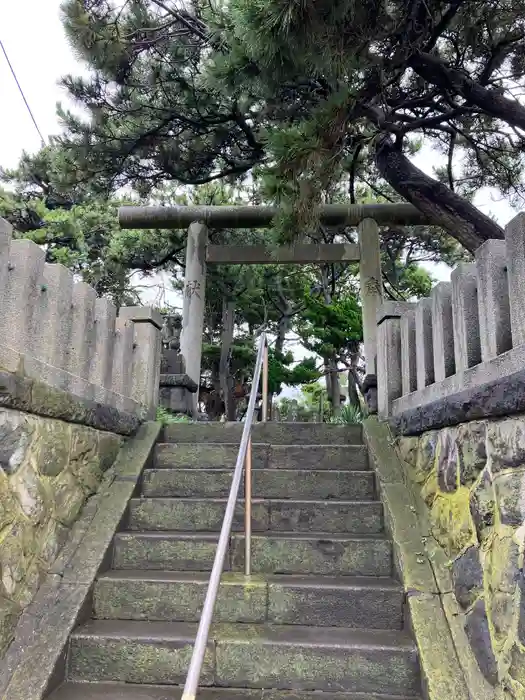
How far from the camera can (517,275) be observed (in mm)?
2045

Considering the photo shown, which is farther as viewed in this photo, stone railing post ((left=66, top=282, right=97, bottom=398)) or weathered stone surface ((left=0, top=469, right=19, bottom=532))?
stone railing post ((left=66, top=282, right=97, bottom=398))

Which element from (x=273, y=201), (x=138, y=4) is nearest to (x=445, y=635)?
(x=273, y=201)

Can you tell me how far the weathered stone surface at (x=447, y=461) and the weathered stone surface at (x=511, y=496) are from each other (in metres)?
0.43

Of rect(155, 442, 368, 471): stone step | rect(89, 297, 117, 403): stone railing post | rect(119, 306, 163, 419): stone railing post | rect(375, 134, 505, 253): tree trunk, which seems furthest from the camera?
rect(375, 134, 505, 253): tree trunk

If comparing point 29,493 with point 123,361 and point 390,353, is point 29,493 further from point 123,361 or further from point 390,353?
point 390,353

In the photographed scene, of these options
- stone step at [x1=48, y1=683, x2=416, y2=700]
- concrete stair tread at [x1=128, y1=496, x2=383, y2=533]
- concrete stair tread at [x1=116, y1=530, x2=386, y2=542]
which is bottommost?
stone step at [x1=48, y1=683, x2=416, y2=700]

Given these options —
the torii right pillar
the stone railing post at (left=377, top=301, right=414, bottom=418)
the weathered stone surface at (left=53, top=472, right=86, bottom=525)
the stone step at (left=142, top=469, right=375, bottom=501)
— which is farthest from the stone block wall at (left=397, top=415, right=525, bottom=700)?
the torii right pillar

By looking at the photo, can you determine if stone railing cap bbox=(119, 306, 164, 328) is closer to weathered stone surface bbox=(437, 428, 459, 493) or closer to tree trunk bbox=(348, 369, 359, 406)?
weathered stone surface bbox=(437, 428, 459, 493)

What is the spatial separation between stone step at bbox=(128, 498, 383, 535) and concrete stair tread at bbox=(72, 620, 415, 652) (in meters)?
0.65

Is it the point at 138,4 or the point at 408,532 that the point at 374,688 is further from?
the point at 138,4

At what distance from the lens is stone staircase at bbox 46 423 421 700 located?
2.19 metres

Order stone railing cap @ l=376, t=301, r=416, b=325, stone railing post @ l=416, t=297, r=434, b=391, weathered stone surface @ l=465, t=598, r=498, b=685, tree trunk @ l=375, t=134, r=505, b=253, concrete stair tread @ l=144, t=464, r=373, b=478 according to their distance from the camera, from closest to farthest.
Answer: weathered stone surface @ l=465, t=598, r=498, b=685 → stone railing post @ l=416, t=297, r=434, b=391 → concrete stair tread @ l=144, t=464, r=373, b=478 → stone railing cap @ l=376, t=301, r=416, b=325 → tree trunk @ l=375, t=134, r=505, b=253

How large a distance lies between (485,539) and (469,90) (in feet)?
10.6

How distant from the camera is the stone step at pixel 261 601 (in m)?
2.47
